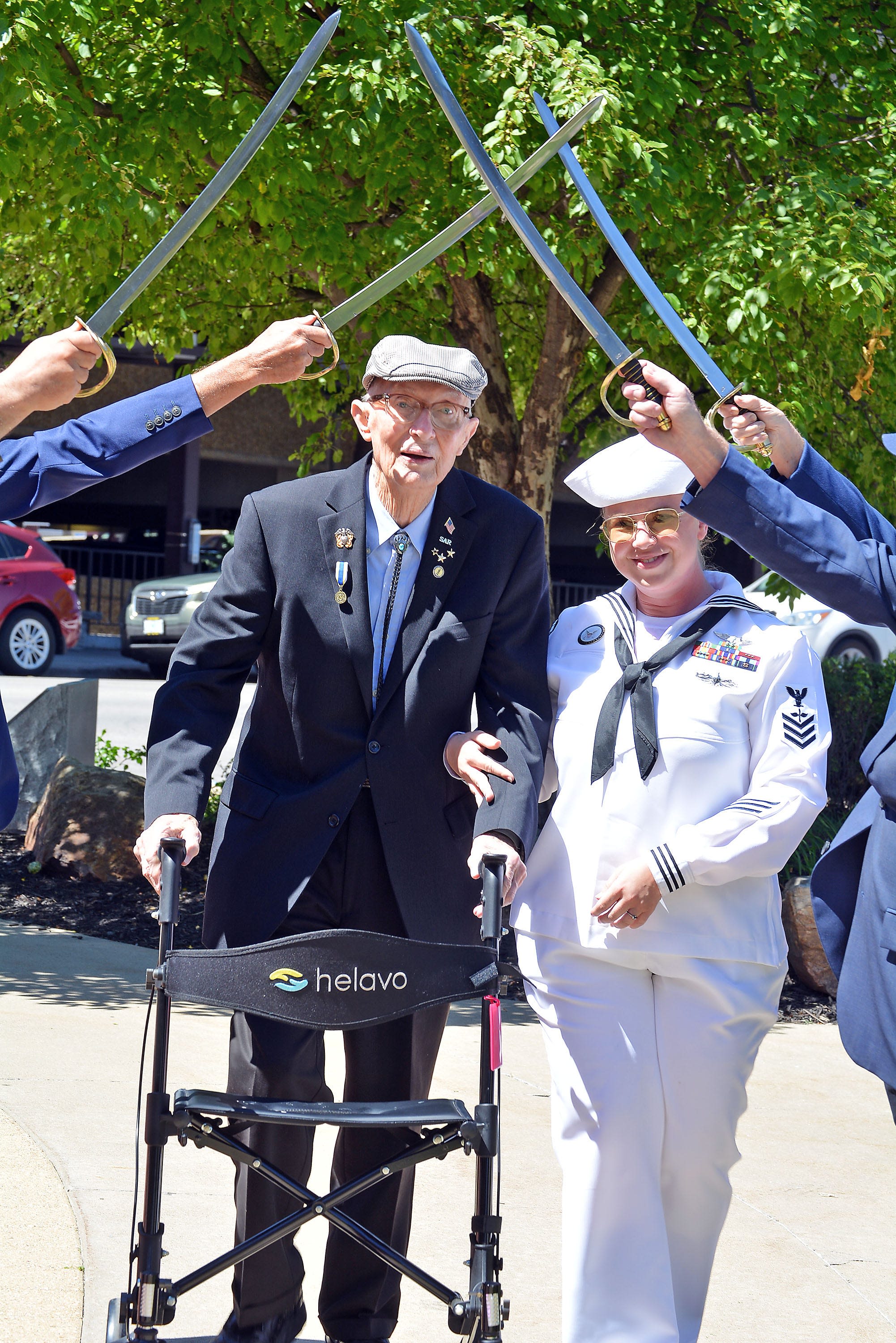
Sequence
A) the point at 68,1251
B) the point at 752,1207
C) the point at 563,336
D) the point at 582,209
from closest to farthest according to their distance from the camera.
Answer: the point at 68,1251 < the point at 752,1207 < the point at 582,209 < the point at 563,336

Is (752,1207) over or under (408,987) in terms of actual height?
under

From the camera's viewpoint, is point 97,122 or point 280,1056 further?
point 97,122

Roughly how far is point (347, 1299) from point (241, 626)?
145cm

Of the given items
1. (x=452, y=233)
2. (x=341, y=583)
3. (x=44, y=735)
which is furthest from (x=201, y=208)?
(x=44, y=735)

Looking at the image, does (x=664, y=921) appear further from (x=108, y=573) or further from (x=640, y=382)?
(x=108, y=573)

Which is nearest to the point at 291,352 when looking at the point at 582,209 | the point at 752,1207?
the point at 752,1207

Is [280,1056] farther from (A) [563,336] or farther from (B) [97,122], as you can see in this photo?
(A) [563,336]

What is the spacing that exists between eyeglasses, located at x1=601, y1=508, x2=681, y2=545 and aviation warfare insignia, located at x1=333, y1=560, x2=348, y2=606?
0.57m

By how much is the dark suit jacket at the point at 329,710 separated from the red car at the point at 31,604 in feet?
47.0

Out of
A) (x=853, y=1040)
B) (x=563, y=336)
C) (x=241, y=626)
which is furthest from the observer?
(x=563, y=336)

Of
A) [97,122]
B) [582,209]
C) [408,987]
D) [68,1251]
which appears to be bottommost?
[68,1251]

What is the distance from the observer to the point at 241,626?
300 centimetres

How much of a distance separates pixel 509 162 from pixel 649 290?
10.6 ft

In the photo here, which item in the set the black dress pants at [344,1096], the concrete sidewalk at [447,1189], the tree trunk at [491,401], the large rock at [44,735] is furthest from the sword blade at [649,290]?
the large rock at [44,735]
